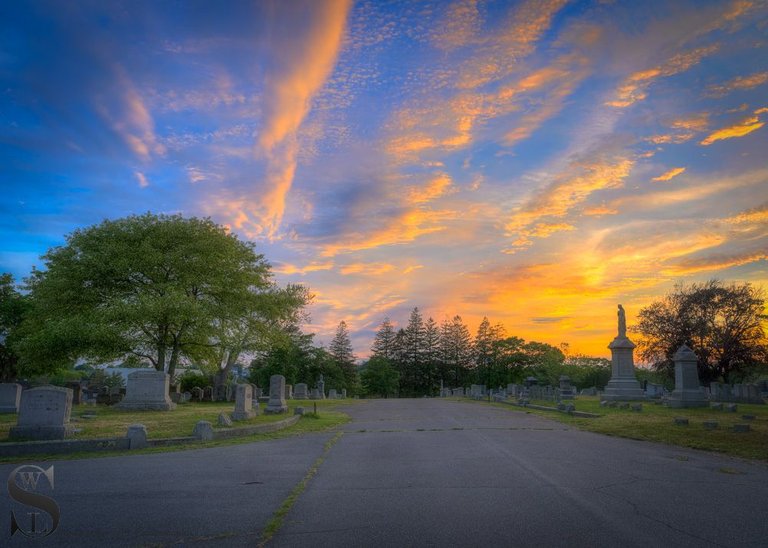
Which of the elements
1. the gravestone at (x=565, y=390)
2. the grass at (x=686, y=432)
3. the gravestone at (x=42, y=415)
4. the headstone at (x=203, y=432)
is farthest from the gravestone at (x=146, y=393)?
the gravestone at (x=565, y=390)

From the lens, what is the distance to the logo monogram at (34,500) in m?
5.92

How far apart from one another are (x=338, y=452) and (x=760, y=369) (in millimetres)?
54044

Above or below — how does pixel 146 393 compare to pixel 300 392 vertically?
above

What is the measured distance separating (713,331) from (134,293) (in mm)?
51455

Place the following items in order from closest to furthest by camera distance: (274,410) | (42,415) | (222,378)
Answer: (42,415) → (274,410) → (222,378)

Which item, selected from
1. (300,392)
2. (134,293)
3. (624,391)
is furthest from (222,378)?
(624,391)

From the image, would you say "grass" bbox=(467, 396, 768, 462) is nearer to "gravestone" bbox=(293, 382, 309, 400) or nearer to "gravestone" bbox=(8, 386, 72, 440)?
"gravestone" bbox=(8, 386, 72, 440)

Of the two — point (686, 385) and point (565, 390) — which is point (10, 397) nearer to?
point (686, 385)

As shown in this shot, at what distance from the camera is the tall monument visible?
31312mm

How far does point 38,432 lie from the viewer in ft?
45.0

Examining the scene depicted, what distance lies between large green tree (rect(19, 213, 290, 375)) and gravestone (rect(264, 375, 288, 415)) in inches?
272

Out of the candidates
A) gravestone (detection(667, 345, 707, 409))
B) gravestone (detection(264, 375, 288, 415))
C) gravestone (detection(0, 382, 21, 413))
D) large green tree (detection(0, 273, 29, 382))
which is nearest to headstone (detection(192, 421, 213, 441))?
gravestone (detection(264, 375, 288, 415))

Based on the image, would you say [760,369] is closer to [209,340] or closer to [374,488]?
[209,340]

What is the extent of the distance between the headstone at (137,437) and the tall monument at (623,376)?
27642 millimetres
